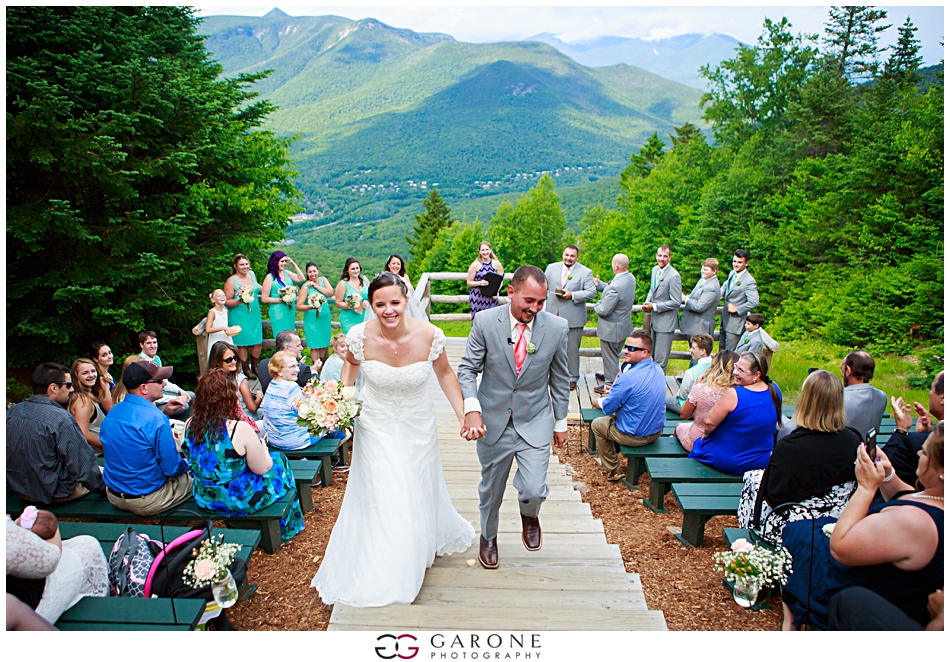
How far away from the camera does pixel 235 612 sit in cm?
348

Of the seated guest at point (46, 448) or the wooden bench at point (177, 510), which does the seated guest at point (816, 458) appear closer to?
Result: the wooden bench at point (177, 510)

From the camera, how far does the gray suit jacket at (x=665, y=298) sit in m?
7.99

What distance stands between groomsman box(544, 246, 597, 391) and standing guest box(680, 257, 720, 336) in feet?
4.58

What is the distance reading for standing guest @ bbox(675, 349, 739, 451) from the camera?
5039 millimetres

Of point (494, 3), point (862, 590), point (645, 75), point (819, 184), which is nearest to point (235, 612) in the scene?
point (862, 590)

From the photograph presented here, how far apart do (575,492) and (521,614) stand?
2061mm

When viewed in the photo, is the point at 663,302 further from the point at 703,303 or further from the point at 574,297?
the point at 574,297

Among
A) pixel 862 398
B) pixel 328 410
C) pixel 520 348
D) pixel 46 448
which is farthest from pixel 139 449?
pixel 862 398

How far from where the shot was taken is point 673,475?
4582mm

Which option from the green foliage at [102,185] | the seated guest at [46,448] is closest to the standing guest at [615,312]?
the seated guest at [46,448]

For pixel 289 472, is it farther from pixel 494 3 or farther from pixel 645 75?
pixel 645 75

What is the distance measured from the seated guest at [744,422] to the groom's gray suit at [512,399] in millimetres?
1553

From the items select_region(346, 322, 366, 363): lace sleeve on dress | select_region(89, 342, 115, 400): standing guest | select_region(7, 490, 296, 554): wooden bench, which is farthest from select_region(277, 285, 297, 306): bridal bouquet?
select_region(346, 322, 366, 363): lace sleeve on dress

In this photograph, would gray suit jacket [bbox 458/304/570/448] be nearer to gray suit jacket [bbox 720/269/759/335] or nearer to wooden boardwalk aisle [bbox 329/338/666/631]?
wooden boardwalk aisle [bbox 329/338/666/631]
